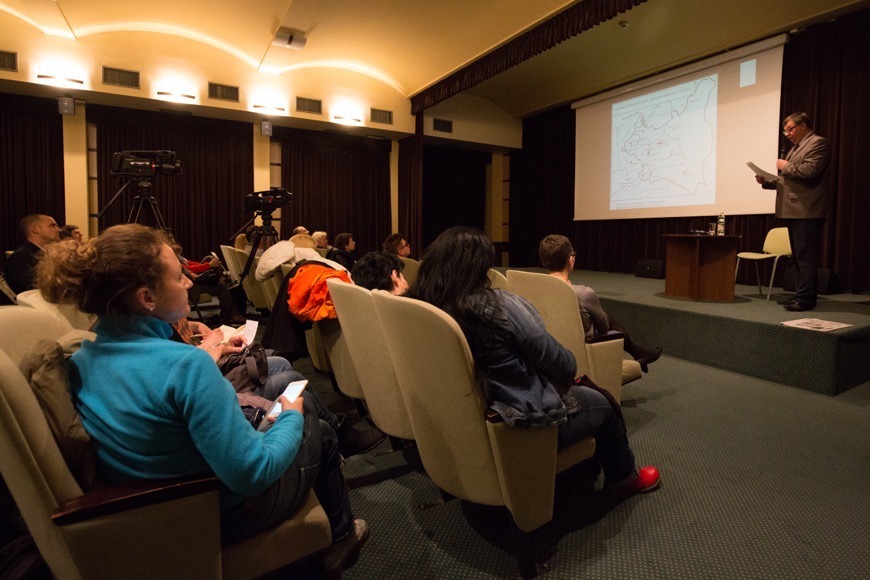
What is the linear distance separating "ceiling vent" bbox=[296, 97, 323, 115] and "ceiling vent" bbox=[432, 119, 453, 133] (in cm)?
191

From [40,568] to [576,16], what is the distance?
512 centimetres

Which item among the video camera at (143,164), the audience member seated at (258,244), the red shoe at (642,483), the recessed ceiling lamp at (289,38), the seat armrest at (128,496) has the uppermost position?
the recessed ceiling lamp at (289,38)

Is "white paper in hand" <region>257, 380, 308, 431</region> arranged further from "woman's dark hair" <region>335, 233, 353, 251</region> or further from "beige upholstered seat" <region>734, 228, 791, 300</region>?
"beige upholstered seat" <region>734, 228, 791, 300</region>

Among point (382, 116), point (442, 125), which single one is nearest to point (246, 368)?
point (382, 116)

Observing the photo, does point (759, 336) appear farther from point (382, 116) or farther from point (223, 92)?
point (223, 92)

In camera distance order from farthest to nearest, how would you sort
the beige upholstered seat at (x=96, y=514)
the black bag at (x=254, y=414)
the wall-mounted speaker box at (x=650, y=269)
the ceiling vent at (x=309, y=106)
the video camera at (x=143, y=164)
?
the ceiling vent at (x=309, y=106)
the wall-mounted speaker box at (x=650, y=269)
the video camera at (x=143, y=164)
the black bag at (x=254, y=414)
the beige upholstered seat at (x=96, y=514)

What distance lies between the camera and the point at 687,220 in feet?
20.8

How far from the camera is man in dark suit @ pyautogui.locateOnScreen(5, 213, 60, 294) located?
2930 millimetres

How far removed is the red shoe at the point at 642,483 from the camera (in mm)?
1651

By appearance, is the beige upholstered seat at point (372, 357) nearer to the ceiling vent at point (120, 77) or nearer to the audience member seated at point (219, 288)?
the audience member seated at point (219, 288)

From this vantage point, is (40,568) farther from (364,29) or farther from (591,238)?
(591,238)

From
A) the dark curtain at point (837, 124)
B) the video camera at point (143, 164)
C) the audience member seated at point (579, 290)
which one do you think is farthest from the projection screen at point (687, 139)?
the video camera at point (143, 164)

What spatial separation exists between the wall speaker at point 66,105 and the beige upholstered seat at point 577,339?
649cm

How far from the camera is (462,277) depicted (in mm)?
1281
